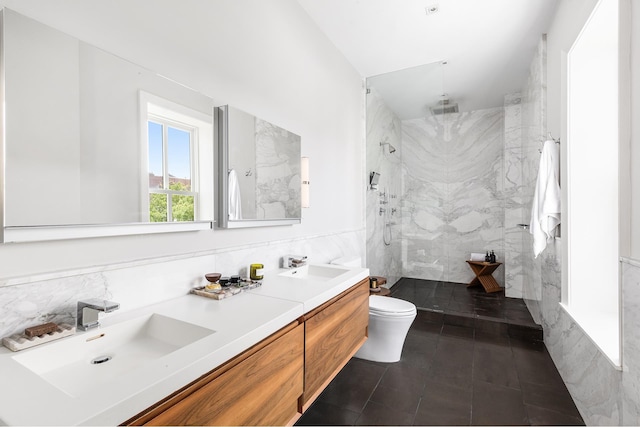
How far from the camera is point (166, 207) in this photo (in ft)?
4.41

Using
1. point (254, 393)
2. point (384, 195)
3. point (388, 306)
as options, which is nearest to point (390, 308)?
point (388, 306)

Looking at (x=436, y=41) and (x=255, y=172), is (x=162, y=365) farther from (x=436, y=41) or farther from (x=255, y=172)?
(x=436, y=41)

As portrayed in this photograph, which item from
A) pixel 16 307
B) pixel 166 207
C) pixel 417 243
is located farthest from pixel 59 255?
pixel 417 243

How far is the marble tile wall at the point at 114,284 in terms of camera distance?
0.91 m

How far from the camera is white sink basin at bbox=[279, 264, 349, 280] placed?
2053 mm

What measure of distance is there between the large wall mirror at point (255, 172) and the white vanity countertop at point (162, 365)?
1.59 ft

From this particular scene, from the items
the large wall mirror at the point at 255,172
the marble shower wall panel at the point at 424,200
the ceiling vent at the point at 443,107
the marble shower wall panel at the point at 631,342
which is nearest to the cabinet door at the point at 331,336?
the large wall mirror at the point at 255,172

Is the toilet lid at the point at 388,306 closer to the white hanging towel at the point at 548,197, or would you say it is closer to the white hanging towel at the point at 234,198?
the white hanging towel at the point at 548,197

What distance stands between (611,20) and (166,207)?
2.53m

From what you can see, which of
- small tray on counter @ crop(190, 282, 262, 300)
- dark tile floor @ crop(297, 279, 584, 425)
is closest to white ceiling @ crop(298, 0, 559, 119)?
small tray on counter @ crop(190, 282, 262, 300)

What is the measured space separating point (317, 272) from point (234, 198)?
0.81 meters

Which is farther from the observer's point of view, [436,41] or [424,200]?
[424,200]

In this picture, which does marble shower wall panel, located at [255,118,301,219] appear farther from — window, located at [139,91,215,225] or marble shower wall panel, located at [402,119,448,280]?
marble shower wall panel, located at [402,119,448,280]

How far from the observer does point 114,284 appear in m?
1.14
